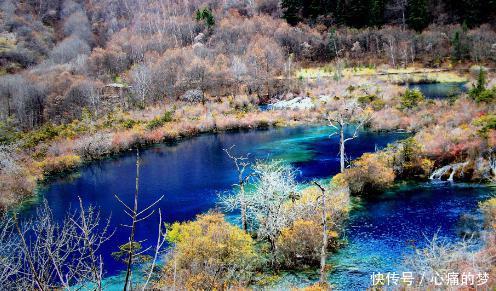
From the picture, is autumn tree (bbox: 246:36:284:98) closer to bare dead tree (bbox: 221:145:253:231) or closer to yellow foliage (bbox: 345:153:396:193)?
yellow foliage (bbox: 345:153:396:193)

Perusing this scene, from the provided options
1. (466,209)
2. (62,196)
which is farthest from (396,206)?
(62,196)

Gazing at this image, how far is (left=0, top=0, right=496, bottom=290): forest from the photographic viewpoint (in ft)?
76.3

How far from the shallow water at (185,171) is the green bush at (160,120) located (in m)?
5.96

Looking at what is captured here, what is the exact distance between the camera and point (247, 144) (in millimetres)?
57844

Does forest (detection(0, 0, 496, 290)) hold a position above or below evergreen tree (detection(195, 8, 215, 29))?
below

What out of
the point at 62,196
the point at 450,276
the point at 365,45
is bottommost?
the point at 62,196

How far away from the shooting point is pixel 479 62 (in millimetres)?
87188

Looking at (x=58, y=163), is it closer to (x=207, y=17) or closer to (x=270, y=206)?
(x=270, y=206)

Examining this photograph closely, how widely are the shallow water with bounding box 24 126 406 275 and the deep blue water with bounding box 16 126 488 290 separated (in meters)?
0.08

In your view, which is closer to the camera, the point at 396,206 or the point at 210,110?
the point at 396,206

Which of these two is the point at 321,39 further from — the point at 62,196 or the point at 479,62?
A: the point at 62,196

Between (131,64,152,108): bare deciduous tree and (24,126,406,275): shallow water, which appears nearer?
(24,126,406,275): shallow water

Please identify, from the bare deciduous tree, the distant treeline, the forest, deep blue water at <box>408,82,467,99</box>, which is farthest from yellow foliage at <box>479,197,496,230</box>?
the distant treeline

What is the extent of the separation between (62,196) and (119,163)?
39.3ft
